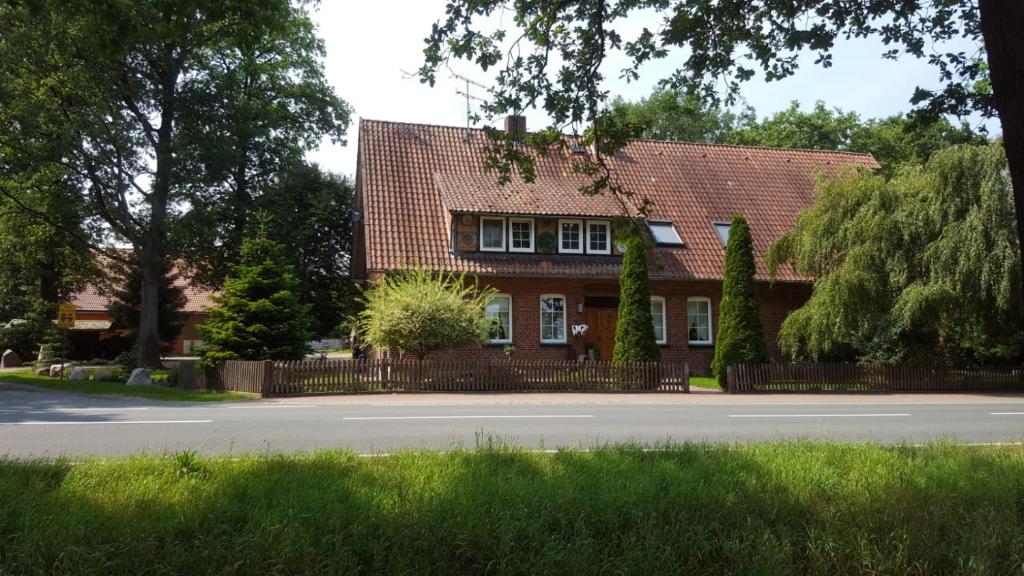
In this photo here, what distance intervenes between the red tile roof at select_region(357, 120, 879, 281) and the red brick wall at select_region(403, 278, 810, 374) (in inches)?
26.4

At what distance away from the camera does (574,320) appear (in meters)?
24.7

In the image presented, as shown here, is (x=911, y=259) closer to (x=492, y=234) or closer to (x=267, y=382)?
(x=492, y=234)

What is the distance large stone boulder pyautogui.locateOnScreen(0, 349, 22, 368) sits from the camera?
1363 inches

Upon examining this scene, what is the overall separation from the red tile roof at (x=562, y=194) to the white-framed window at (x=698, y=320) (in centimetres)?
132

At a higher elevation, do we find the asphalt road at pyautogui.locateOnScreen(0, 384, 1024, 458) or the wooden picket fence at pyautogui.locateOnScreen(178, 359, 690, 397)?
the wooden picket fence at pyautogui.locateOnScreen(178, 359, 690, 397)

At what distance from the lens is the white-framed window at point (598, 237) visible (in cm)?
2514

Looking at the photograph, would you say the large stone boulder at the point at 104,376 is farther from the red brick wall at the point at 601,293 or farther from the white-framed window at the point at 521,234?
the white-framed window at the point at 521,234

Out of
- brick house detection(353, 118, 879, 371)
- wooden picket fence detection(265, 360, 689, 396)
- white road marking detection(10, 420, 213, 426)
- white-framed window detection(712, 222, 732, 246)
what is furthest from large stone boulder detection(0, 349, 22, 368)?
white-framed window detection(712, 222, 732, 246)

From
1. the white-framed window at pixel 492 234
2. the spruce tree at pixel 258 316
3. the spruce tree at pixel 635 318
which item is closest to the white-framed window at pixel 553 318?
the white-framed window at pixel 492 234

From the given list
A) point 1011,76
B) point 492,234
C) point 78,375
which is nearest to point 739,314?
point 492,234

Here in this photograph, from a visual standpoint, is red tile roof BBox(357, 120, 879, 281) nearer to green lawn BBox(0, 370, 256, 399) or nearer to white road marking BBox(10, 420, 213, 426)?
green lawn BBox(0, 370, 256, 399)

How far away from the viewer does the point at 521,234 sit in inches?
971

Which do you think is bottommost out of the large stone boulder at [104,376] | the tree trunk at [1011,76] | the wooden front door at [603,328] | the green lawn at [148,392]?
the green lawn at [148,392]

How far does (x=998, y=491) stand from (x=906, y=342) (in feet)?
62.3
